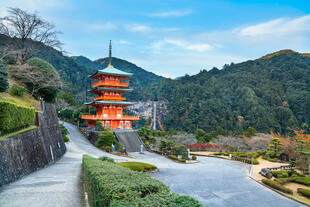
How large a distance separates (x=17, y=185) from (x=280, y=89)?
67.8 metres

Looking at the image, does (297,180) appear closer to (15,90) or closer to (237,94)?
(15,90)

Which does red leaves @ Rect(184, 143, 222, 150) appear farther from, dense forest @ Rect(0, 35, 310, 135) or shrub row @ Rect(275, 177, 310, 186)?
shrub row @ Rect(275, 177, 310, 186)

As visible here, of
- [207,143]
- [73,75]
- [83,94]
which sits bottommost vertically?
[207,143]

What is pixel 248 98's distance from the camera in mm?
58844

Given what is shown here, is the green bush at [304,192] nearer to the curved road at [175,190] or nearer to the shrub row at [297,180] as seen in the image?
the curved road at [175,190]

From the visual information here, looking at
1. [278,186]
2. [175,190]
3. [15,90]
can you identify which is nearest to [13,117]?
[15,90]

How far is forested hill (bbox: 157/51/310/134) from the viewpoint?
53.2 m

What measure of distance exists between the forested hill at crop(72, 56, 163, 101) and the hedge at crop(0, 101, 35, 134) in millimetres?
65728

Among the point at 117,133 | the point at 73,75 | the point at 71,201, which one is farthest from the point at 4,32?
the point at 73,75

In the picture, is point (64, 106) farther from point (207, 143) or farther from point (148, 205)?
point (148, 205)

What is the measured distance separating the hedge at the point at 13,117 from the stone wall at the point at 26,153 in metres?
0.53

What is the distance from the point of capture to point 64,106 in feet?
133

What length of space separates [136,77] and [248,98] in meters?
56.3

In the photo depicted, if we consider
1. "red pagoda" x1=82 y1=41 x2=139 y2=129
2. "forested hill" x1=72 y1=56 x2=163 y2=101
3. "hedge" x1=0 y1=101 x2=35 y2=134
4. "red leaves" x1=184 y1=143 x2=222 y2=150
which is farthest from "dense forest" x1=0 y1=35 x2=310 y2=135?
"hedge" x1=0 y1=101 x2=35 y2=134
